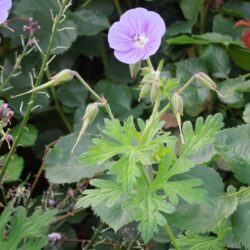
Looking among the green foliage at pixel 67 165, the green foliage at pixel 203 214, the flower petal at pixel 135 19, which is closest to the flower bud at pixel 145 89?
the flower petal at pixel 135 19

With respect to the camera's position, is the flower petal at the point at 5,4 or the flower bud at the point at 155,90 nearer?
the flower bud at the point at 155,90

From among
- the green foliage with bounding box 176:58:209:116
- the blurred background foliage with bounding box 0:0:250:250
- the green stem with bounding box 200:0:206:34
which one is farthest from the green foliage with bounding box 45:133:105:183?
the green stem with bounding box 200:0:206:34

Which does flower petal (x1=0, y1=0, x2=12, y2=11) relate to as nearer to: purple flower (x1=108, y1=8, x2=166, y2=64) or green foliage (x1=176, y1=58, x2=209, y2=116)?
purple flower (x1=108, y1=8, x2=166, y2=64)

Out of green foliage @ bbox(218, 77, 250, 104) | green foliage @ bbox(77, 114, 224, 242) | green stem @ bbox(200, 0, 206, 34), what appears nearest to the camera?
green foliage @ bbox(77, 114, 224, 242)

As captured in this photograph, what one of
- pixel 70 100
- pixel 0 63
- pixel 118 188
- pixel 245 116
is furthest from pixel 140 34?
pixel 0 63

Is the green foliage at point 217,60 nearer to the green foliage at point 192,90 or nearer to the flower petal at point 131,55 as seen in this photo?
the green foliage at point 192,90

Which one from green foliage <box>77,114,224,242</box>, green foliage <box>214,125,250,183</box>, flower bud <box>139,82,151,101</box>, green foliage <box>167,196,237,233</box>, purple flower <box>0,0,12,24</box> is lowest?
green foliage <box>167,196,237,233</box>
